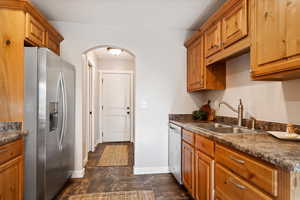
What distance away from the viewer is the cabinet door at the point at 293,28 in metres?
1.15

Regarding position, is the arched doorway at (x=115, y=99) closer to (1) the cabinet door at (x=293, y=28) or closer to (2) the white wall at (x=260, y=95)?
(2) the white wall at (x=260, y=95)

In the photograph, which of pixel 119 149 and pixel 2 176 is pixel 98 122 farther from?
pixel 2 176

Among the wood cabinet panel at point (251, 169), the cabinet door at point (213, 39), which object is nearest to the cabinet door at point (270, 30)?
the cabinet door at point (213, 39)

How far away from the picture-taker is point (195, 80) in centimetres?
287

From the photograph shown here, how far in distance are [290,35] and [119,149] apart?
4.12 metres

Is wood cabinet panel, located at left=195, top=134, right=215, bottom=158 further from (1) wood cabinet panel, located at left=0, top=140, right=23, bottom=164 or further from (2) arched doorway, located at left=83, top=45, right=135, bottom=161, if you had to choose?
(2) arched doorway, located at left=83, top=45, right=135, bottom=161

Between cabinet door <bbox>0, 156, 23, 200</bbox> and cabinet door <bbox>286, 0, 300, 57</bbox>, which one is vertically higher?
cabinet door <bbox>286, 0, 300, 57</bbox>

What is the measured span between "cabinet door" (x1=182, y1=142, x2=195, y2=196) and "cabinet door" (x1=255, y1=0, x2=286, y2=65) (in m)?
1.25

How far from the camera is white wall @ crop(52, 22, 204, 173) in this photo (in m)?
3.10

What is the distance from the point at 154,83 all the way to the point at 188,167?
146cm

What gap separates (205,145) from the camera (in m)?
1.81

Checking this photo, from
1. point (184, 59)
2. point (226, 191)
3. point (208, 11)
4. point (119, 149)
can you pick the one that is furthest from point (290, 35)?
point (119, 149)

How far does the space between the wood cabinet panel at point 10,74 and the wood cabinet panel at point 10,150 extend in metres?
0.27

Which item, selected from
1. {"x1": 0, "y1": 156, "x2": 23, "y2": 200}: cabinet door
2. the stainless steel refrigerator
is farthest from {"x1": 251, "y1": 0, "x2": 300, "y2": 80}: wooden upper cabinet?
{"x1": 0, "y1": 156, "x2": 23, "y2": 200}: cabinet door
